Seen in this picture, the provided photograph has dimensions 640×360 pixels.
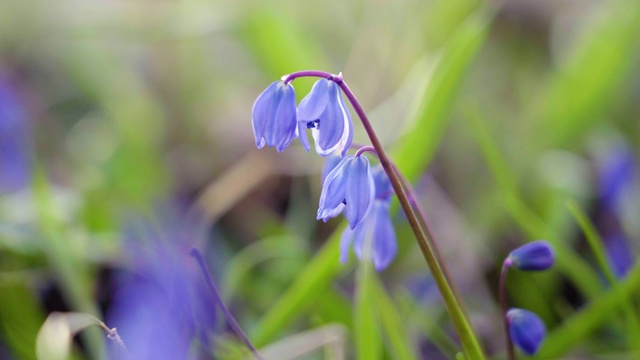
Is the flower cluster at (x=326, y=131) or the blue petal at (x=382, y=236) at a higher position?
the flower cluster at (x=326, y=131)

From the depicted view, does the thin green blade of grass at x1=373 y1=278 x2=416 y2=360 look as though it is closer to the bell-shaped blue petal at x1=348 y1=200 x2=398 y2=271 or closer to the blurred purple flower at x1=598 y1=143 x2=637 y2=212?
the bell-shaped blue petal at x1=348 y1=200 x2=398 y2=271

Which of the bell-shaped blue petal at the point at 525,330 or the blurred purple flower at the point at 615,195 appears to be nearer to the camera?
the bell-shaped blue petal at the point at 525,330

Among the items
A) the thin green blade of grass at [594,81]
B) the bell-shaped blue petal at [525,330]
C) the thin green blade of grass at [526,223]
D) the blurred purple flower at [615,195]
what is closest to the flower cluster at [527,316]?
the bell-shaped blue petal at [525,330]

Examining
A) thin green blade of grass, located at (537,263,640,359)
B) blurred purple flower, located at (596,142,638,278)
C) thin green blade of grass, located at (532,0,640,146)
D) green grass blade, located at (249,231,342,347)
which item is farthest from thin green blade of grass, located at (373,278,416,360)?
thin green blade of grass, located at (532,0,640,146)

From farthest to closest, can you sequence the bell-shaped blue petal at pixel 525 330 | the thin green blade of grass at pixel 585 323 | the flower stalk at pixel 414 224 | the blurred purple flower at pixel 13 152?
the blurred purple flower at pixel 13 152
the thin green blade of grass at pixel 585 323
the bell-shaped blue petal at pixel 525 330
the flower stalk at pixel 414 224

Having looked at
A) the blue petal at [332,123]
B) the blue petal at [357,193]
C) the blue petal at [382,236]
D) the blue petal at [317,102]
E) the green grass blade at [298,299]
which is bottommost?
the green grass blade at [298,299]

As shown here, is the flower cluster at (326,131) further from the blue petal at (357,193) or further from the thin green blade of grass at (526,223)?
the thin green blade of grass at (526,223)

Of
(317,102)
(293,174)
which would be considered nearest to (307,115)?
(317,102)
